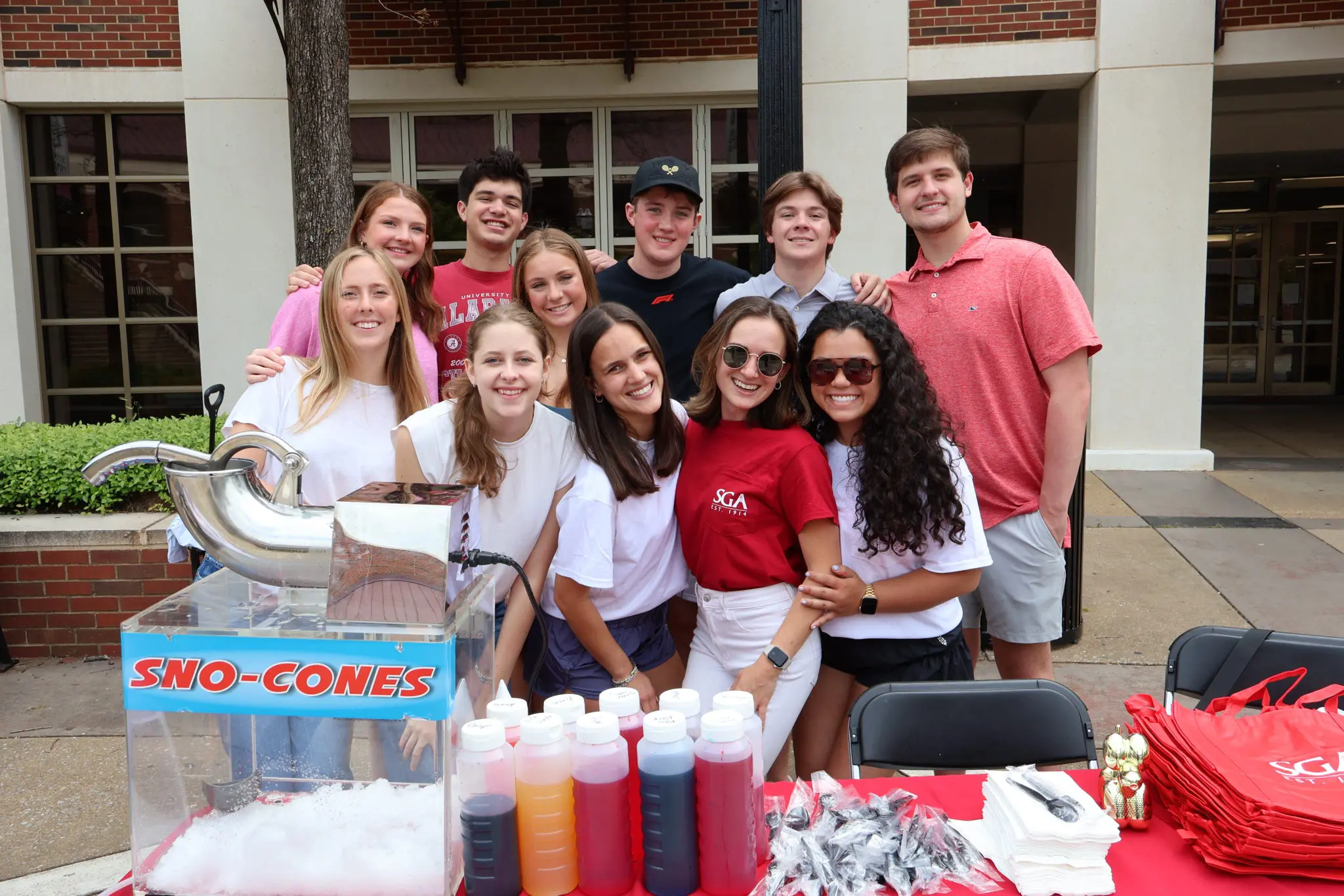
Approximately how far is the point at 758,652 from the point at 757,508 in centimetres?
37

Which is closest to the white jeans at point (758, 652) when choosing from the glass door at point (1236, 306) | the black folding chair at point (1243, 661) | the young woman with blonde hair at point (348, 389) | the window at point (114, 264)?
the black folding chair at point (1243, 661)

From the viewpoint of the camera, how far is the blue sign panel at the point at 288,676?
1.49m

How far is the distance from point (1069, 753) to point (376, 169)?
7828 mm

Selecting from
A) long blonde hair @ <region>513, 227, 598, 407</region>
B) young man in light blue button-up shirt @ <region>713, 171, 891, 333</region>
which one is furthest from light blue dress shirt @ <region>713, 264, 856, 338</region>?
long blonde hair @ <region>513, 227, 598, 407</region>

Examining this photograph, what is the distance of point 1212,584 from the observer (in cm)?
547

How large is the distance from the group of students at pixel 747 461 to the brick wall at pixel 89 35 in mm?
6983

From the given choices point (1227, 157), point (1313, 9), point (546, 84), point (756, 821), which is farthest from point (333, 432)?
point (1227, 157)

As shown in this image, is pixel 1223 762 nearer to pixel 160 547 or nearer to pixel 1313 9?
pixel 160 547

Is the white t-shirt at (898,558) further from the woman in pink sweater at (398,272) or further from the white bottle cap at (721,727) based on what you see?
the woman in pink sweater at (398,272)

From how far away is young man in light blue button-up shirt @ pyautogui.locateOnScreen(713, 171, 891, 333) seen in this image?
3049mm

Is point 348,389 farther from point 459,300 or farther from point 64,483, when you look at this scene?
point 64,483

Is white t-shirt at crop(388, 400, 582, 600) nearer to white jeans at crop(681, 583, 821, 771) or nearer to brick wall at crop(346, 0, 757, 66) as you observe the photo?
white jeans at crop(681, 583, 821, 771)

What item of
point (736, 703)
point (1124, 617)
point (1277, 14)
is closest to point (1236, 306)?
point (1277, 14)

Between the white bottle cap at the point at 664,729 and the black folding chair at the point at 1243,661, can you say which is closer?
the white bottle cap at the point at 664,729
